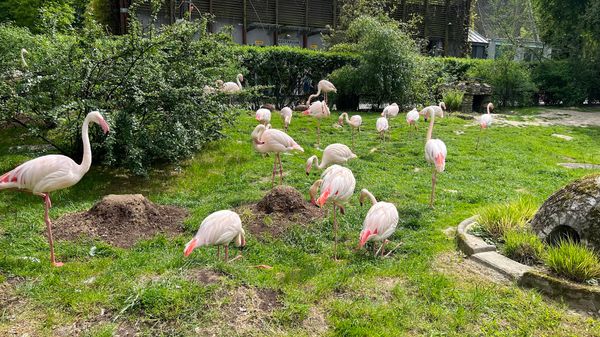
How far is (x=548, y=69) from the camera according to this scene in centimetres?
2084

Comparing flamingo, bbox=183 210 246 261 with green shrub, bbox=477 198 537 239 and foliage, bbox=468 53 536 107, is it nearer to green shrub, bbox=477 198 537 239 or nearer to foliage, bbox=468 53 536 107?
green shrub, bbox=477 198 537 239

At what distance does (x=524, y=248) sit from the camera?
16.2 ft

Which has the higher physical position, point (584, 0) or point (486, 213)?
point (584, 0)

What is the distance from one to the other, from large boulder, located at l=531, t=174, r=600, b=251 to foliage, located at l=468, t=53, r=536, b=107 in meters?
14.7

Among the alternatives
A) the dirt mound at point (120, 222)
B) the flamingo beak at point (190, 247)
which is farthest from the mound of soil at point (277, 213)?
the flamingo beak at point (190, 247)

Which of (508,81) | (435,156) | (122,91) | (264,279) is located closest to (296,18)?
(508,81)

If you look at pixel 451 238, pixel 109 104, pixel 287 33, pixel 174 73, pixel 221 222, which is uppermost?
pixel 287 33

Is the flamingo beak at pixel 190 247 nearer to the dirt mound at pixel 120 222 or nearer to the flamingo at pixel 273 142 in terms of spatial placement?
the dirt mound at pixel 120 222

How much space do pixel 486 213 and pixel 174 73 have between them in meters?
5.54

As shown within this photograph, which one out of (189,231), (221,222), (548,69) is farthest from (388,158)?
(548,69)

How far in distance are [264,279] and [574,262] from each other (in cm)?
293

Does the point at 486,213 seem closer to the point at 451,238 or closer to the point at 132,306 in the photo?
the point at 451,238

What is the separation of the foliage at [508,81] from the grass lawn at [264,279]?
11879 mm

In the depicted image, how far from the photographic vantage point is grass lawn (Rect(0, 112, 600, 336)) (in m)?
3.73
